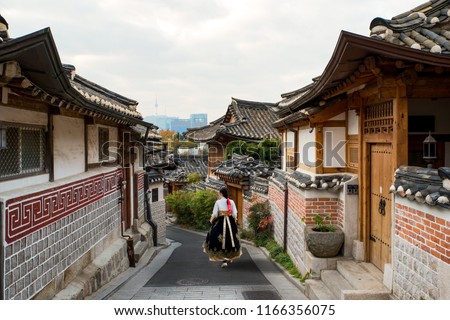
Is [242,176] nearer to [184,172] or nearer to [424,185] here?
[424,185]

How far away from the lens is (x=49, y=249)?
6.61m

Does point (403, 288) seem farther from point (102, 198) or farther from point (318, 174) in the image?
point (102, 198)

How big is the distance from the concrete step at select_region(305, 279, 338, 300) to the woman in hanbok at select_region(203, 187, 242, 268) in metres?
3.09

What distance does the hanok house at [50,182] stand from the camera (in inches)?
197

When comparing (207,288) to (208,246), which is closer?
(207,288)

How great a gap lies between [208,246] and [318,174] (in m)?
3.71

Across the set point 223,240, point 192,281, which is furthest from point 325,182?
point 192,281

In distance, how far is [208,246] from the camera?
11273 millimetres

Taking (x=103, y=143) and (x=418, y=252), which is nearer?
(x=418, y=252)

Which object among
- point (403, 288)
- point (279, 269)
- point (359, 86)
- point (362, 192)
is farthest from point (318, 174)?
point (403, 288)

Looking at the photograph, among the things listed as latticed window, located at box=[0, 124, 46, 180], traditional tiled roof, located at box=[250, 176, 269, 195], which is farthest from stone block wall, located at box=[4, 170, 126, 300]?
traditional tiled roof, located at box=[250, 176, 269, 195]

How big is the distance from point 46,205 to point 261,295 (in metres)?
4.24

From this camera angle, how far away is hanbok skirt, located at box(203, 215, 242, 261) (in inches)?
432

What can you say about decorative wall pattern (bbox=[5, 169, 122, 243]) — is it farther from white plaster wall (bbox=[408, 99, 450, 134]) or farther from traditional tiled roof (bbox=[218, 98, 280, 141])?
traditional tiled roof (bbox=[218, 98, 280, 141])
